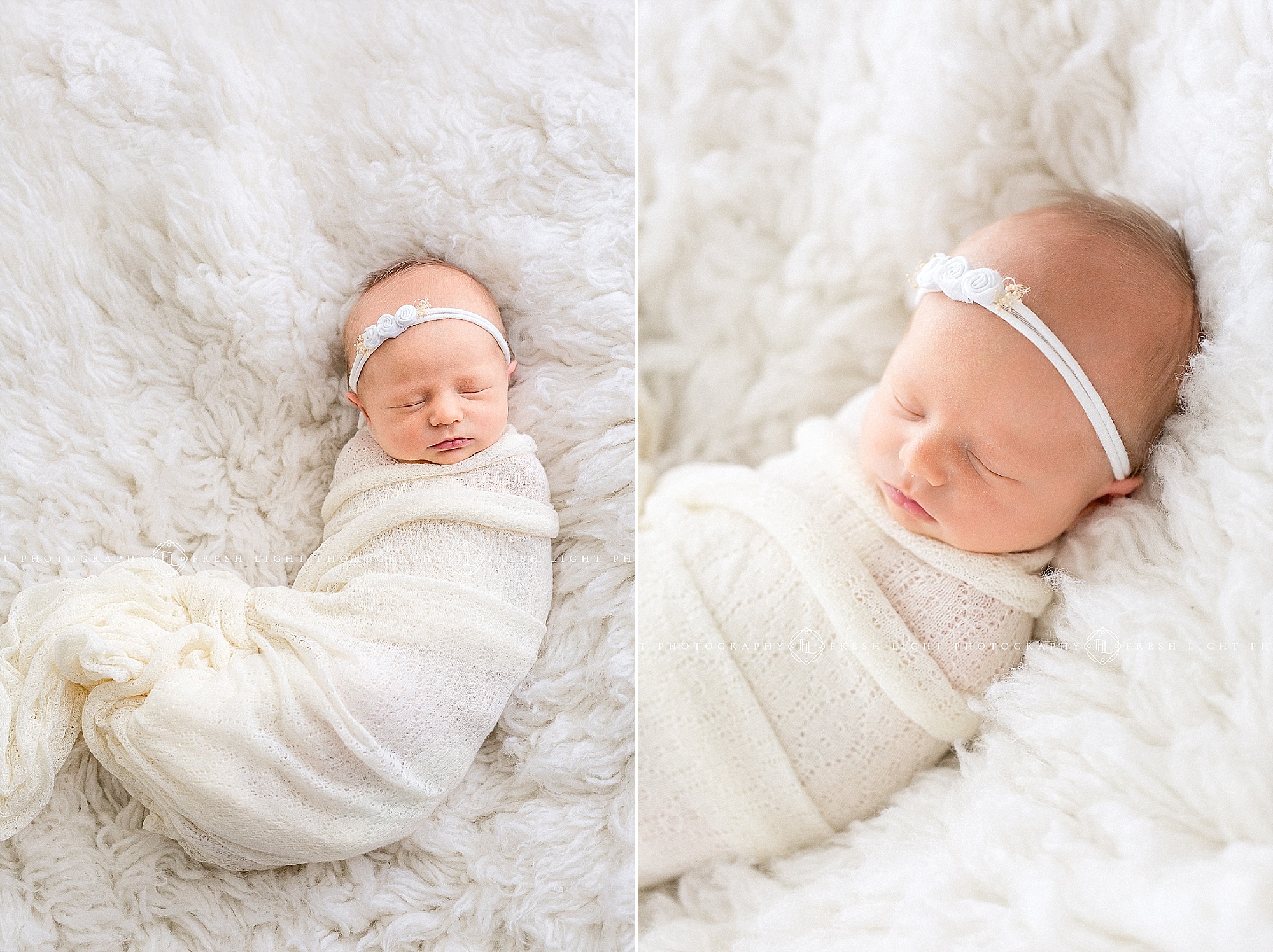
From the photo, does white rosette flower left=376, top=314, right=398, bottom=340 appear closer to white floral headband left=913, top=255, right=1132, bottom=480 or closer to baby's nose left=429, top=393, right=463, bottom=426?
baby's nose left=429, top=393, right=463, bottom=426

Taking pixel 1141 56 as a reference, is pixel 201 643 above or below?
below

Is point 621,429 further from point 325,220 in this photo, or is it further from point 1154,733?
point 1154,733

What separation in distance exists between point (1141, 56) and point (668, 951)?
912 mm

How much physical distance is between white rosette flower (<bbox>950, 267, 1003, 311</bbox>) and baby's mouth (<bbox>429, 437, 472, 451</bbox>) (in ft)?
1.40

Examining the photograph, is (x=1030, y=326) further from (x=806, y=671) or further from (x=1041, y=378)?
(x=806, y=671)

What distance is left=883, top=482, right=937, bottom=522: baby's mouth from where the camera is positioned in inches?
33.5

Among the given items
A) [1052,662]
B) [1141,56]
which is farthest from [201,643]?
[1141,56]

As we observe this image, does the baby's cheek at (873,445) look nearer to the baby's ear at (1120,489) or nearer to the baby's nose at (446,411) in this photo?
the baby's ear at (1120,489)

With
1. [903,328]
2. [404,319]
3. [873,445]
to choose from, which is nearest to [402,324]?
[404,319]

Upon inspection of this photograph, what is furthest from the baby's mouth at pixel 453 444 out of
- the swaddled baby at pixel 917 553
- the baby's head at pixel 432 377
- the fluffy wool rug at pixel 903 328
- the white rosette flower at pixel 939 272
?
the white rosette flower at pixel 939 272

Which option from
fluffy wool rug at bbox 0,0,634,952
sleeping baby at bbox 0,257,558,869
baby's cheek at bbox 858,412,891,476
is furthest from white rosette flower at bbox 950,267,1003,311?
sleeping baby at bbox 0,257,558,869

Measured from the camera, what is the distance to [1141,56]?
90 cm

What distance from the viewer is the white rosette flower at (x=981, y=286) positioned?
0.80m

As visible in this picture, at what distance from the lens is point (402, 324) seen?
0.78 meters
